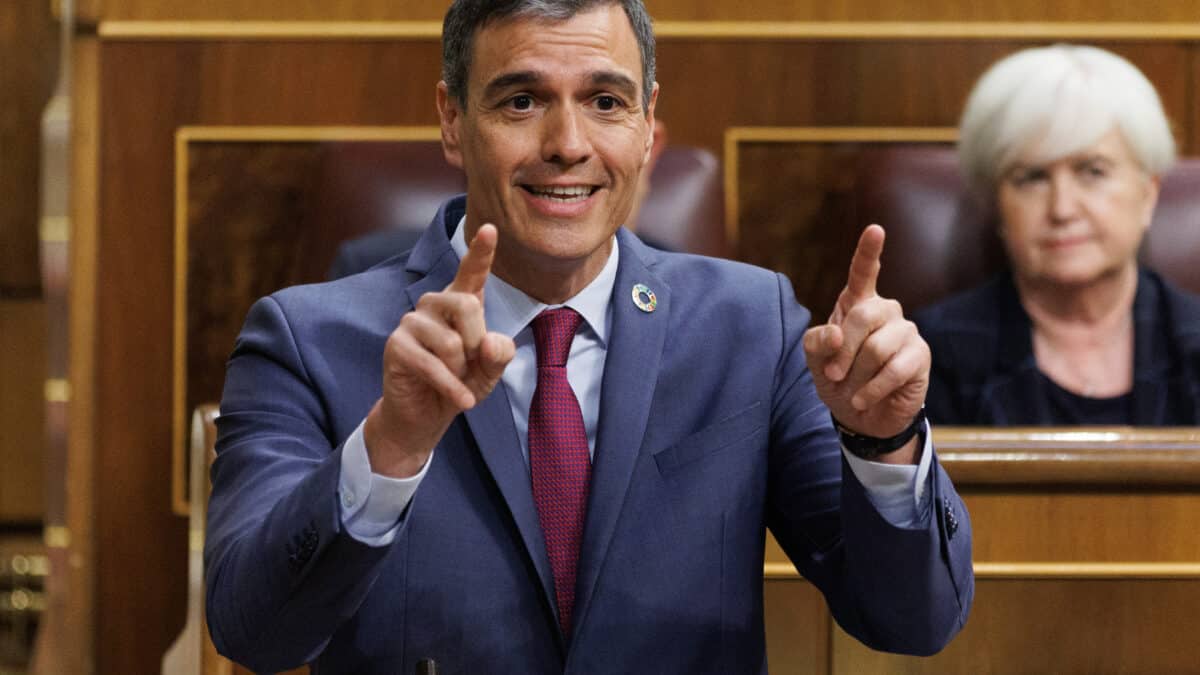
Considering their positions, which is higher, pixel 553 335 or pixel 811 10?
pixel 811 10

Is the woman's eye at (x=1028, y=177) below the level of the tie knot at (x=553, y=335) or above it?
above

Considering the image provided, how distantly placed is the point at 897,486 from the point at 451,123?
0.27 metres

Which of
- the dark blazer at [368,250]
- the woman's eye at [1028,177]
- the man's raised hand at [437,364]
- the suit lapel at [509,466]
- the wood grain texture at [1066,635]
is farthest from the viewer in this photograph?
the woman's eye at [1028,177]

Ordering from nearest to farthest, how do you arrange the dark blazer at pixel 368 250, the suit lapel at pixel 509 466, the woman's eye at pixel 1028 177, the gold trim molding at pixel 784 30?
the suit lapel at pixel 509 466 < the dark blazer at pixel 368 250 < the woman's eye at pixel 1028 177 < the gold trim molding at pixel 784 30

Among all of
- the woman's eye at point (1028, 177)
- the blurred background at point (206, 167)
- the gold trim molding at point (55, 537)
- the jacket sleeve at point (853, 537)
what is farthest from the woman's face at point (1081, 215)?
the gold trim molding at point (55, 537)

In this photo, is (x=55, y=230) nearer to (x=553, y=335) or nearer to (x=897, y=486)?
(x=553, y=335)

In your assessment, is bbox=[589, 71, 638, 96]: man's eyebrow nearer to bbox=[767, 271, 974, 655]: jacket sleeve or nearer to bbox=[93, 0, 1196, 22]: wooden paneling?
bbox=[767, 271, 974, 655]: jacket sleeve

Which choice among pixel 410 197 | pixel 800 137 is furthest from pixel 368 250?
pixel 800 137

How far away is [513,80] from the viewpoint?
2.28 feet

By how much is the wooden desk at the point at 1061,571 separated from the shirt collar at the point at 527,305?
161mm

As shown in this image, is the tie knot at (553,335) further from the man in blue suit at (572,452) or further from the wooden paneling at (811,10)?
the wooden paneling at (811,10)

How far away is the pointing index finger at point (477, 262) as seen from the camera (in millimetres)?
573

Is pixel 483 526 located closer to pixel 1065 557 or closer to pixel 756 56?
pixel 1065 557

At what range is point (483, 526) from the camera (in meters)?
0.67
